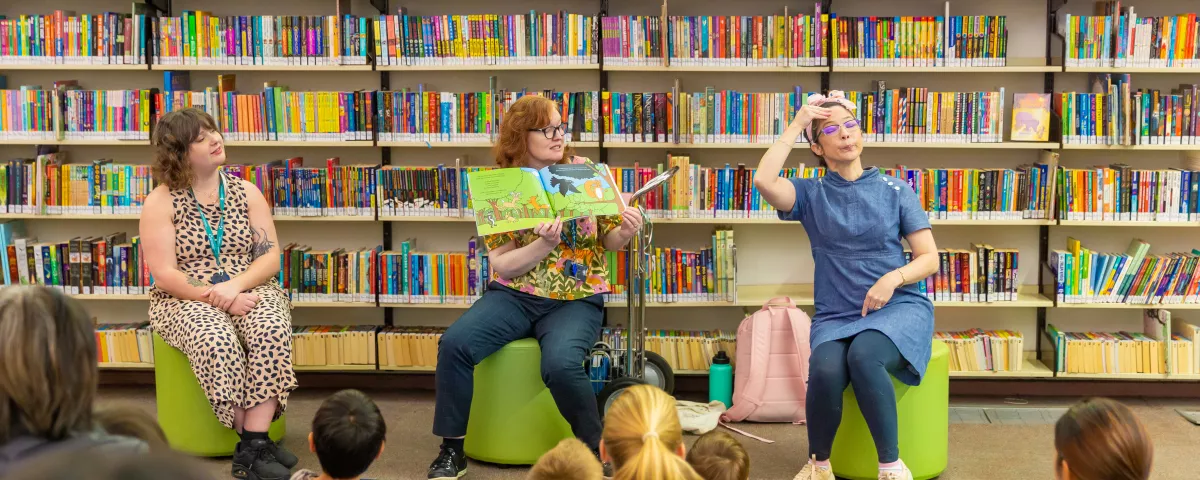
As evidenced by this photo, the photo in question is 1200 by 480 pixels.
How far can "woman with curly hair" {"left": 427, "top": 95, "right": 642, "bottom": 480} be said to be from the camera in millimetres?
3795

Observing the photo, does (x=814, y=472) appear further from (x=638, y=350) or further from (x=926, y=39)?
(x=926, y=39)

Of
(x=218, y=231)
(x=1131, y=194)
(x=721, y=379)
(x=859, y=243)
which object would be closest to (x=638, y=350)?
(x=721, y=379)

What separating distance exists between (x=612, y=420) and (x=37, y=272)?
11.4 feet

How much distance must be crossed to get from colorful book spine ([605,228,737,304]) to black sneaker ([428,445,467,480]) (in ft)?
3.96

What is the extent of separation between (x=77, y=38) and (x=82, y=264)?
3.13ft

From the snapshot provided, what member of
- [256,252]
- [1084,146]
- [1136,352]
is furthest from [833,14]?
[256,252]

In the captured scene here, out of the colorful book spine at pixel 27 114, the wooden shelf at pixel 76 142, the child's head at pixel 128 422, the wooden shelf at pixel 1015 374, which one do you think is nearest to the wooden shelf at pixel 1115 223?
the wooden shelf at pixel 1015 374

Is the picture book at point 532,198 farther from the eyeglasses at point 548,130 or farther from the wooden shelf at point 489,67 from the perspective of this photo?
the wooden shelf at point 489,67

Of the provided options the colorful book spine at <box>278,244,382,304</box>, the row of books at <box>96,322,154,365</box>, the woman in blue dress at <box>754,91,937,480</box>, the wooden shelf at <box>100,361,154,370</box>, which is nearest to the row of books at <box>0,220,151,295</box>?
the row of books at <box>96,322,154,365</box>

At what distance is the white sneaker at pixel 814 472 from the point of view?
3648 mm

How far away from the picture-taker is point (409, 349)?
492cm

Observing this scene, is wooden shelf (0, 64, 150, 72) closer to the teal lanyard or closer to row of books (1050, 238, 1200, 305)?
the teal lanyard

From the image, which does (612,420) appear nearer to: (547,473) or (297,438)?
(547,473)

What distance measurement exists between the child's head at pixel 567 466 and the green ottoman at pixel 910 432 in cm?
168
